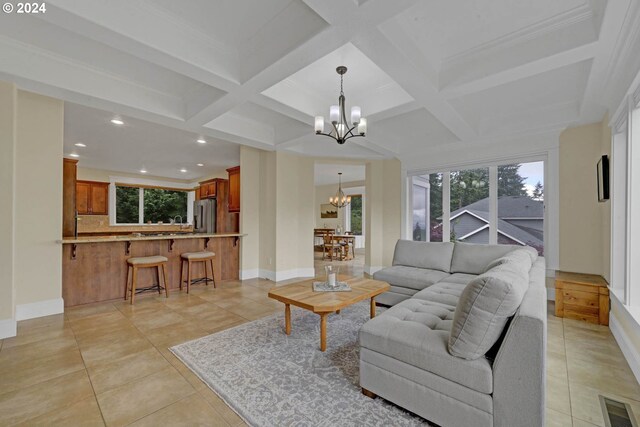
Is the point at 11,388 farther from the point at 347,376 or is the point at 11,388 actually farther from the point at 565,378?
the point at 565,378

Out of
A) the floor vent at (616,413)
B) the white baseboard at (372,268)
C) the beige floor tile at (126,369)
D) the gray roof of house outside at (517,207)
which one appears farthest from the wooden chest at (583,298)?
the beige floor tile at (126,369)

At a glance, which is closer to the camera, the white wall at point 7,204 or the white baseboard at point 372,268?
the white wall at point 7,204

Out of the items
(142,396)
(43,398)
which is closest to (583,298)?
(142,396)

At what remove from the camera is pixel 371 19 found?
1.88 m

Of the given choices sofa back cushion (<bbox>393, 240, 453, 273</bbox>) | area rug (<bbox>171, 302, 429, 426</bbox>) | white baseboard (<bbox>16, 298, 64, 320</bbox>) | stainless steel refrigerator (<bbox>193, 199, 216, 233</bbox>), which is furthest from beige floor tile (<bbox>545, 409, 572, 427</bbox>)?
stainless steel refrigerator (<bbox>193, 199, 216, 233</bbox>)

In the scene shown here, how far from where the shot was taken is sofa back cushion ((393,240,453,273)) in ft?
12.9

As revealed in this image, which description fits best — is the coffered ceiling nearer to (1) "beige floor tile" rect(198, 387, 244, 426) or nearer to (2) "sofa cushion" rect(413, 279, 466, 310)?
(2) "sofa cushion" rect(413, 279, 466, 310)

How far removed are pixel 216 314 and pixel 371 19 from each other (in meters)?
3.48

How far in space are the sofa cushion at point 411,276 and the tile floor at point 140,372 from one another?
125 centimetres

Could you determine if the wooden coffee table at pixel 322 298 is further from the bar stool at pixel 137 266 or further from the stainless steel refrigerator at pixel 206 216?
the stainless steel refrigerator at pixel 206 216

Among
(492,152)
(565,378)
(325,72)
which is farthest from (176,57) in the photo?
(492,152)

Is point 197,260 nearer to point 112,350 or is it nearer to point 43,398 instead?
point 112,350

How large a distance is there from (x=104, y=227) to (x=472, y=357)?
30.2 feet

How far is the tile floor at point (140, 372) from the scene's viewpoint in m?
1.71
